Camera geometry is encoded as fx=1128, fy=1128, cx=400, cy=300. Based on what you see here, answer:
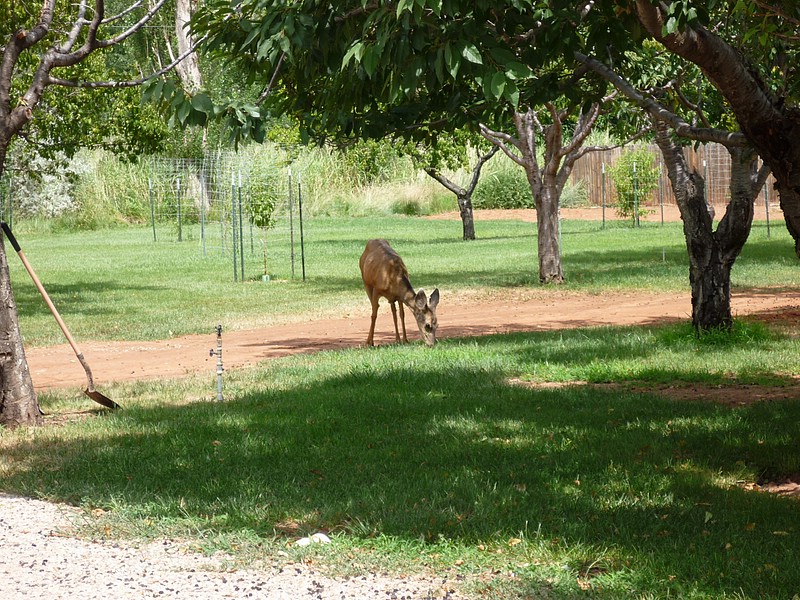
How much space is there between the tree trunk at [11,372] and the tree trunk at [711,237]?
7643 millimetres

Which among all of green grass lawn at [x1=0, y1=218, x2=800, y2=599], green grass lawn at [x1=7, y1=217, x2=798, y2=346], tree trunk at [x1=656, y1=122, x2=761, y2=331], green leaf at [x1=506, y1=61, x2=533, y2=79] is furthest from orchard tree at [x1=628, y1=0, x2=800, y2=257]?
green grass lawn at [x1=7, y1=217, x2=798, y2=346]

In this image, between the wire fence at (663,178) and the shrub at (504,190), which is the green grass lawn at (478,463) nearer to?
the wire fence at (663,178)

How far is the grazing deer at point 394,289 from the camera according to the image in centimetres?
1429

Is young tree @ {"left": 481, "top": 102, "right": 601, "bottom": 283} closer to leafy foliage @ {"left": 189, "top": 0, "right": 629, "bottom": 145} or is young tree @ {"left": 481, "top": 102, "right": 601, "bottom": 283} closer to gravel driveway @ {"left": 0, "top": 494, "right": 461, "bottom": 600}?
leafy foliage @ {"left": 189, "top": 0, "right": 629, "bottom": 145}

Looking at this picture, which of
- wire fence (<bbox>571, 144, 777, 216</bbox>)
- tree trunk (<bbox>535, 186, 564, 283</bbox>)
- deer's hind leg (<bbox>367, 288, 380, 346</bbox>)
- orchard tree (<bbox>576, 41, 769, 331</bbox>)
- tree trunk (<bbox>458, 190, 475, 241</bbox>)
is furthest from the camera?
wire fence (<bbox>571, 144, 777, 216</bbox>)

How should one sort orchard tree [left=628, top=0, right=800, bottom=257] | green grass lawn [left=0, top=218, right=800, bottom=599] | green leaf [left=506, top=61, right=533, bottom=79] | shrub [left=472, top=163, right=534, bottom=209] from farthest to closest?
shrub [left=472, top=163, right=534, bottom=209], orchard tree [left=628, top=0, right=800, bottom=257], green grass lawn [left=0, top=218, right=800, bottom=599], green leaf [left=506, top=61, right=533, bottom=79]

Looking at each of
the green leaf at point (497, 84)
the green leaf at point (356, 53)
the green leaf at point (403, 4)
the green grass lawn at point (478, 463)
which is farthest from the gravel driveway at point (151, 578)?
the green leaf at point (403, 4)

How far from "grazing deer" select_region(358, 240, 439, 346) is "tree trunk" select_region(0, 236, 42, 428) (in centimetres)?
563

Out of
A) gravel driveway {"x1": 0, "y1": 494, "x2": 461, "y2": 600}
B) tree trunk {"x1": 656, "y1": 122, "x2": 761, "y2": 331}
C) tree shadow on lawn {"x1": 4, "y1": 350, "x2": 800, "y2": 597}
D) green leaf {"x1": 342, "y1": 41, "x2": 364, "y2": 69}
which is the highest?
green leaf {"x1": 342, "y1": 41, "x2": 364, "y2": 69}

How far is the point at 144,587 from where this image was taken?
18.2 ft

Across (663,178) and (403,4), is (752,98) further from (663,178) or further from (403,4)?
(663,178)

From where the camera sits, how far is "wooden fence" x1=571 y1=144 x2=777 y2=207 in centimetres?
4347

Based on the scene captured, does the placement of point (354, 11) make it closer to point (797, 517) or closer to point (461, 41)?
point (461, 41)

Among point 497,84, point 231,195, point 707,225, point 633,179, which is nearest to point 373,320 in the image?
point 707,225
